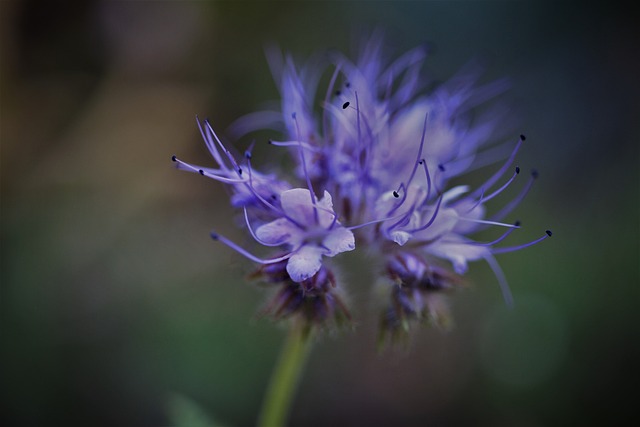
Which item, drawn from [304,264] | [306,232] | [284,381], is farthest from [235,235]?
[304,264]

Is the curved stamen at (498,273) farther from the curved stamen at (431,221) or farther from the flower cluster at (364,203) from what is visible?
the curved stamen at (431,221)

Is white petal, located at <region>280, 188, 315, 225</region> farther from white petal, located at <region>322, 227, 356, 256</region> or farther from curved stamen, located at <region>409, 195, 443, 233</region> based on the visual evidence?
curved stamen, located at <region>409, 195, 443, 233</region>

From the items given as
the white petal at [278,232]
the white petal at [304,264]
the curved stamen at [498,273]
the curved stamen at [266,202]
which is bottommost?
the white petal at [304,264]

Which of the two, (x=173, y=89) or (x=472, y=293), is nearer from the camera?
(x=472, y=293)

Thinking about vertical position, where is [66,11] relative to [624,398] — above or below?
above

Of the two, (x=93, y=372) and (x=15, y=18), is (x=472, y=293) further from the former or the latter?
(x=15, y=18)

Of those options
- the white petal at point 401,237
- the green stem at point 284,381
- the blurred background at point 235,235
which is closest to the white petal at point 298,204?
the white petal at point 401,237

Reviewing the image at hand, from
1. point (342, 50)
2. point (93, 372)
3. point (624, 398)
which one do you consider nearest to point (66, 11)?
point (342, 50)

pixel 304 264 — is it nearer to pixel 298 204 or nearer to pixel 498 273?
pixel 298 204
